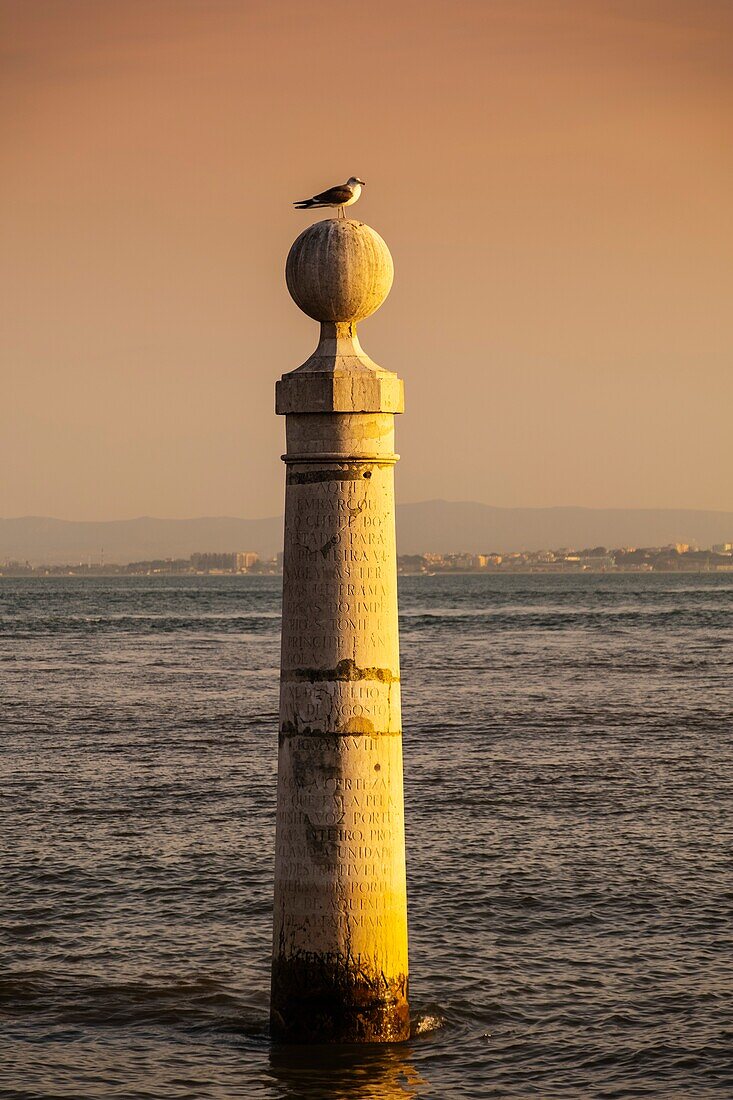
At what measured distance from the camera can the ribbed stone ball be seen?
14.0 meters

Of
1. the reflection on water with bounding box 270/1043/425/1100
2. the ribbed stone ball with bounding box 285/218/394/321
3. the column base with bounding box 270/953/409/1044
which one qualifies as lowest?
the reflection on water with bounding box 270/1043/425/1100

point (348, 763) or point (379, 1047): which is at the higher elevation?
point (348, 763)

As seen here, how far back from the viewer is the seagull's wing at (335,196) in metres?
14.3

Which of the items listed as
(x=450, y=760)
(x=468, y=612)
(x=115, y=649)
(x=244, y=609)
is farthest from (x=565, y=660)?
(x=244, y=609)

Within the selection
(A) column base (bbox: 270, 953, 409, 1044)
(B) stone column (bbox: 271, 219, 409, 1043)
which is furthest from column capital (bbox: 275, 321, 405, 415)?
(A) column base (bbox: 270, 953, 409, 1044)

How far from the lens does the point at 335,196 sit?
14.3 meters

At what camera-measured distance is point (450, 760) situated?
114 feet

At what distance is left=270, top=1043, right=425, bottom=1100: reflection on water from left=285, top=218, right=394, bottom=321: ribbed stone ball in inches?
247

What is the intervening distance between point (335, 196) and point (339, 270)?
Answer: 764mm

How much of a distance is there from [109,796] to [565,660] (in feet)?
135

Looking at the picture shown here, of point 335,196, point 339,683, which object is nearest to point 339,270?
point 335,196

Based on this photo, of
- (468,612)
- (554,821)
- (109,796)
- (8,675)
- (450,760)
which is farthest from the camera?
(468,612)

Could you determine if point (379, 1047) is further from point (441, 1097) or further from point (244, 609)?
point (244, 609)

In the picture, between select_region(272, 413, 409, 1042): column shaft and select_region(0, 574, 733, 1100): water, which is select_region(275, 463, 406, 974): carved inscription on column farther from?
select_region(0, 574, 733, 1100): water
